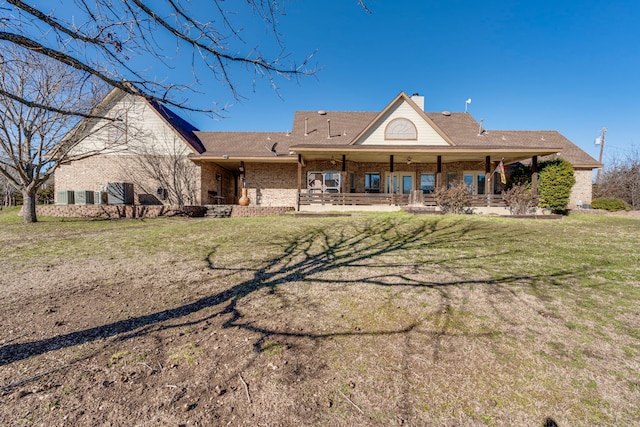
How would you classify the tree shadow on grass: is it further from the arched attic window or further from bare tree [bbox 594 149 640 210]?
bare tree [bbox 594 149 640 210]

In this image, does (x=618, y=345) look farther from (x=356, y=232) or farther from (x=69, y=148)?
(x=69, y=148)

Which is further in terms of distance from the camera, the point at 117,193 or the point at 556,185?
the point at 117,193

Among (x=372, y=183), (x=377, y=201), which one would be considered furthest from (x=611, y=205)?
(x=377, y=201)

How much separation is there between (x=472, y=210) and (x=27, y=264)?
1655cm

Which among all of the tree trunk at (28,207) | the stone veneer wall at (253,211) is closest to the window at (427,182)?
the stone veneer wall at (253,211)

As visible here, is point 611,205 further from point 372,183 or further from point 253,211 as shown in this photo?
point 253,211

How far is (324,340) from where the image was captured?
2.89m

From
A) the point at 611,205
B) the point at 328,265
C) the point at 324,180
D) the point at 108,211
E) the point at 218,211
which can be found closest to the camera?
the point at 328,265

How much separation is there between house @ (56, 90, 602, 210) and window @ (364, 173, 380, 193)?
2.8 inches

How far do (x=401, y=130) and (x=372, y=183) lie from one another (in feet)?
14.2

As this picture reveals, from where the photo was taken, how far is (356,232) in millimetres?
9000

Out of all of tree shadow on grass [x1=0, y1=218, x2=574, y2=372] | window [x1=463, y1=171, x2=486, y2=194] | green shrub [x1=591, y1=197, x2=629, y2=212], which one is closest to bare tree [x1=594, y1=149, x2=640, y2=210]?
green shrub [x1=591, y1=197, x2=629, y2=212]

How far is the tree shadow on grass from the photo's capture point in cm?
307

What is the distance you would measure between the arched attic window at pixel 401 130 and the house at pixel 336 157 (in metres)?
0.06
